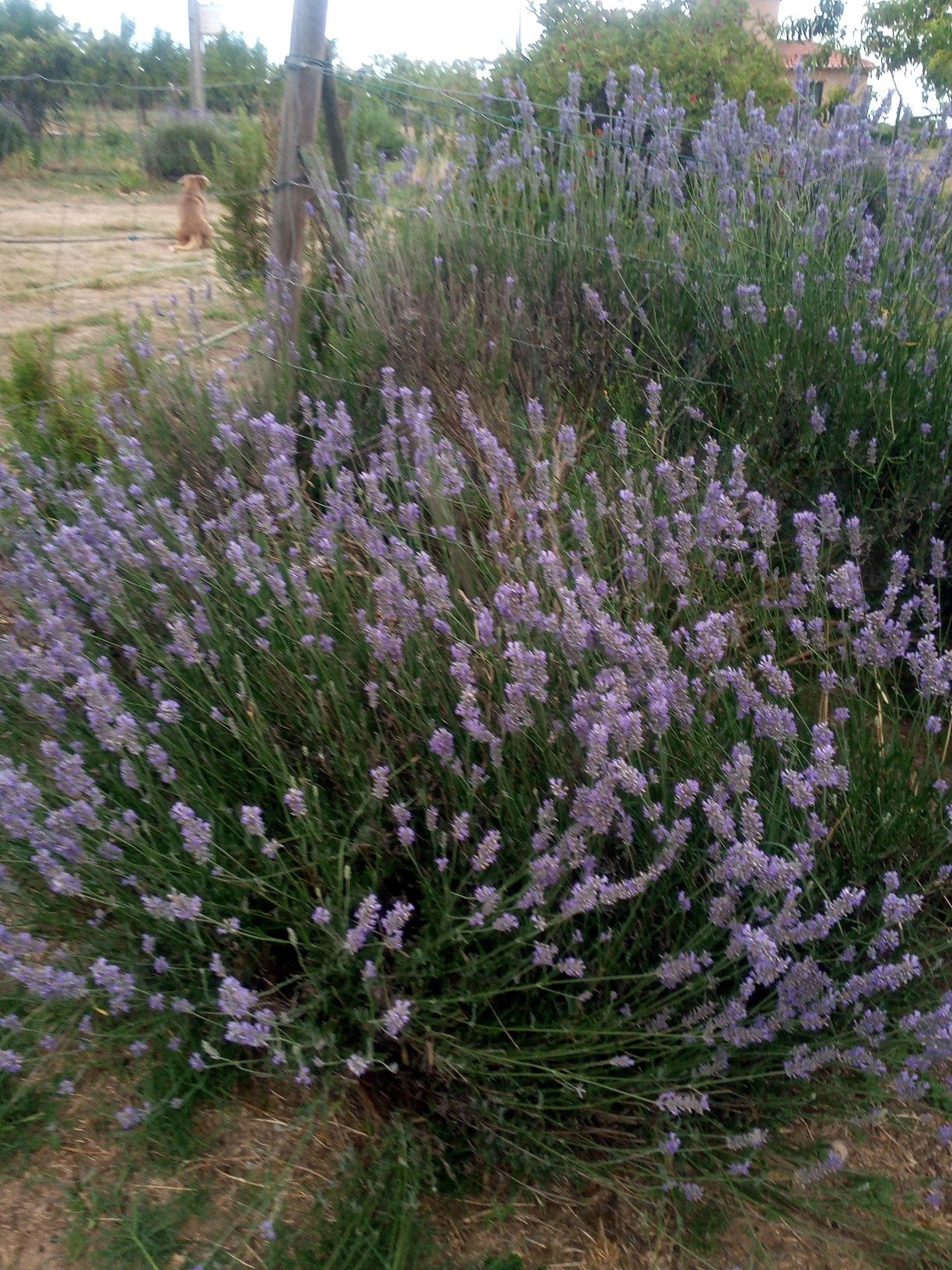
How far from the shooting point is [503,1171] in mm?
1809

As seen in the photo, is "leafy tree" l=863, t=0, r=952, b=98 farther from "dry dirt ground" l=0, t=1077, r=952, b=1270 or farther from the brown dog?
"dry dirt ground" l=0, t=1077, r=952, b=1270

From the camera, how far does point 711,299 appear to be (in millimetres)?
3338

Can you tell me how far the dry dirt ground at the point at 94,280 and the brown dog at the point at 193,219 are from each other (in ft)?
0.54

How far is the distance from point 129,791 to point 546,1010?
0.88 meters

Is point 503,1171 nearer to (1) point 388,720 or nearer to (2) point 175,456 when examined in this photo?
(1) point 388,720

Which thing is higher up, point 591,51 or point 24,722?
point 591,51

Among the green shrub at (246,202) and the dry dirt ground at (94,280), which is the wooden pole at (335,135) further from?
the green shrub at (246,202)

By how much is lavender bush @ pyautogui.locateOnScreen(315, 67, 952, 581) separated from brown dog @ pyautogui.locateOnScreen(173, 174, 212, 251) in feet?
16.6

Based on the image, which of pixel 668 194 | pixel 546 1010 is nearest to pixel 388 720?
pixel 546 1010

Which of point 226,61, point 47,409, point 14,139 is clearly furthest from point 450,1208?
point 226,61

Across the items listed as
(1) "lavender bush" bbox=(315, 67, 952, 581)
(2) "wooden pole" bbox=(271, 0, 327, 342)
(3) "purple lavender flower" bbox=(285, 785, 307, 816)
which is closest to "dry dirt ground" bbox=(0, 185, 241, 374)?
(2) "wooden pole" bbox=(271, 0, 327, 342)

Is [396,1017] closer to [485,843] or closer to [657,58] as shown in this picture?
[485,843]

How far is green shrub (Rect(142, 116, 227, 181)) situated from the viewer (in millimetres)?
12953

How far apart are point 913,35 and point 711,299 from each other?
20.7m
